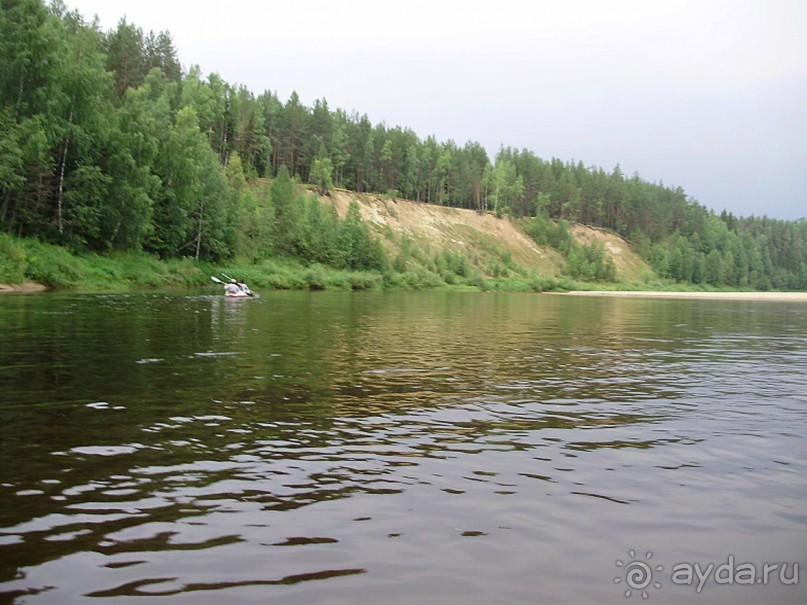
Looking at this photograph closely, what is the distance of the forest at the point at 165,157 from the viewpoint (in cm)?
5609

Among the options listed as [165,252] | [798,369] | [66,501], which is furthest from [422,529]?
[165,252]

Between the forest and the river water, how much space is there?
44499mm

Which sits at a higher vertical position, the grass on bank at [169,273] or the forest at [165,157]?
the forest at [165,157]

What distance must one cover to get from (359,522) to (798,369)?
20.5 m

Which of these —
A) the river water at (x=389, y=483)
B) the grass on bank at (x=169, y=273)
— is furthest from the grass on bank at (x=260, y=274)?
the river water at (x=389, y=483)

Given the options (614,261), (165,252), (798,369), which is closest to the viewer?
(798,369)

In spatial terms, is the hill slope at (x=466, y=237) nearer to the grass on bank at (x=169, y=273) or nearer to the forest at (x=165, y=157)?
the forest at (x=165, y=157)

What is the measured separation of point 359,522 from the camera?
740 cm

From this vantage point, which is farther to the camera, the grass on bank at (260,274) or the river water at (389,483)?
the grass on bank at (260,274)

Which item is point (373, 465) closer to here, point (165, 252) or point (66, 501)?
point (66, 501)

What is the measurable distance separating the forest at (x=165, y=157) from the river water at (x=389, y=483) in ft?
146

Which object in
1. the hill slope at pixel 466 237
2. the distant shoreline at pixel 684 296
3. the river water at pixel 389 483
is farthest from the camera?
the hill slope at pixel 466 237

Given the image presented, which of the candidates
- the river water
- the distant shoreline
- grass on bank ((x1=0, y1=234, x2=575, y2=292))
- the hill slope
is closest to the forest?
grass on bank ((x1=0, y1=234, x2=575, y2=292))

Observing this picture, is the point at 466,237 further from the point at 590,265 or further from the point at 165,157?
the point at 165,157
